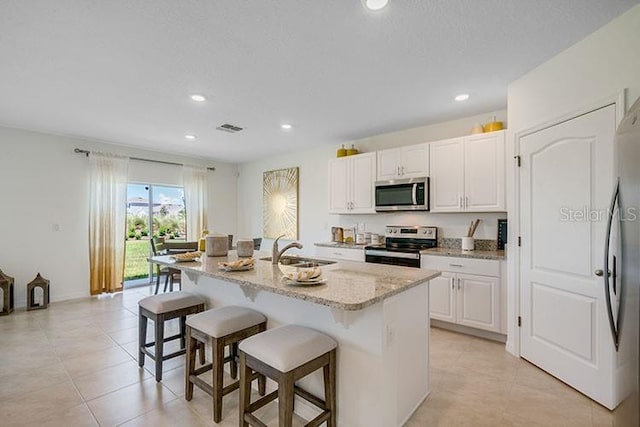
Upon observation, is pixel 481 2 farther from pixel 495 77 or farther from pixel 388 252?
pixel 388 252

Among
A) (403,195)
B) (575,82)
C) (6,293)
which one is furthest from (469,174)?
(6,293)

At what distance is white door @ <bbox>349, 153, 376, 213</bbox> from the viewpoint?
14.2ft

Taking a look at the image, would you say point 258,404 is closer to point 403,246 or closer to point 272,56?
point 272,56

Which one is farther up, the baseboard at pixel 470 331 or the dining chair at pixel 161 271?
the dining chair at pixel 161 271

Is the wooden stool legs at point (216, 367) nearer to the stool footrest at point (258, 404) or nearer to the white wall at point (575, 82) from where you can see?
the stool footrest at point (258, 404)

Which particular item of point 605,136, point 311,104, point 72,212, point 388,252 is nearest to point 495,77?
point 605,136

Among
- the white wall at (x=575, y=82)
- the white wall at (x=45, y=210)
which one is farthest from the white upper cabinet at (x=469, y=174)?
the white wall at (x=45, y=210)

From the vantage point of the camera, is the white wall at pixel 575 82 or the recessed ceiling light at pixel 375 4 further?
the white wall at pixel 575 82

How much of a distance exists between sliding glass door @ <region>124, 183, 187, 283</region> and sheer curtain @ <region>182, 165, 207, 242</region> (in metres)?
0.14

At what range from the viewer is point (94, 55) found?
7.63 feet

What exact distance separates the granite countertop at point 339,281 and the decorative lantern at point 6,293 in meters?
3.20

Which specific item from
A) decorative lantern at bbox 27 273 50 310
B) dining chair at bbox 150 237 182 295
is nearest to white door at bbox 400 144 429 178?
dining chair at bbox 150 237 182 295

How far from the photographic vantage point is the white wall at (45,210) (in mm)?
4219

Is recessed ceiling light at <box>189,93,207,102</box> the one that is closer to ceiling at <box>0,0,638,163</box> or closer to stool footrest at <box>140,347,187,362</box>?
ceiling at <box>0,0,638,163</box>
